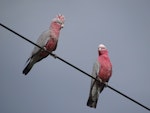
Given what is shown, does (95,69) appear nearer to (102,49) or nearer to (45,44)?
(102,49)

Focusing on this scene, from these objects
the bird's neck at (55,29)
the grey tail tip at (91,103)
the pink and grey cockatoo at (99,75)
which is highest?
the bird's neck at (55,29)

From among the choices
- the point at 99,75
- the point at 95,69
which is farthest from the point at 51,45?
the point at 99,75

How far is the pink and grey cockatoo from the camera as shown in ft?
22.4

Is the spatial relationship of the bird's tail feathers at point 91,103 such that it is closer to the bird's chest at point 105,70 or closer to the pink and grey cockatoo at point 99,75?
the pink and grey cockatoo at point 99,75

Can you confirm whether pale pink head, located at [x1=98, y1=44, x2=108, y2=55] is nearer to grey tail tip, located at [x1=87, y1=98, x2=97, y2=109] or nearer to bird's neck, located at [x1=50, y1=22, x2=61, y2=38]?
bird's neck, located at [x1=50, y1=22, x2=61, y2=38]

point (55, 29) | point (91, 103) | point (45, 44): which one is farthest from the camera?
point (55, 29)

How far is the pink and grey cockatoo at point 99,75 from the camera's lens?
6.83m

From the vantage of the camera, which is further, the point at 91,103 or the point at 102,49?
the point at 102,49

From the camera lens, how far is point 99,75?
6969mm

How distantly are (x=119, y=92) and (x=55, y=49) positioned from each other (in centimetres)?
273

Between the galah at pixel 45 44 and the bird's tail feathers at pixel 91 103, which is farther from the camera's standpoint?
the galah at pixel 45 44

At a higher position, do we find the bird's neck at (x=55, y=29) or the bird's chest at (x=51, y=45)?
the bird's neck at (x=55, y=29)

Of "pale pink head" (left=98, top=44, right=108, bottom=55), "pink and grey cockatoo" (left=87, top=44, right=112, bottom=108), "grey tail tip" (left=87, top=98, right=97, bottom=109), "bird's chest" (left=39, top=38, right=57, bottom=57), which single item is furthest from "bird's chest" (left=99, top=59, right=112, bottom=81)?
"bird's chest" (left=39, top=38, right=57, bottom=57)

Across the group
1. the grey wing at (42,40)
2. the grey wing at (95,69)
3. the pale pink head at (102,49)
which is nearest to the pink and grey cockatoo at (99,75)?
the grey wing at (95,69)
